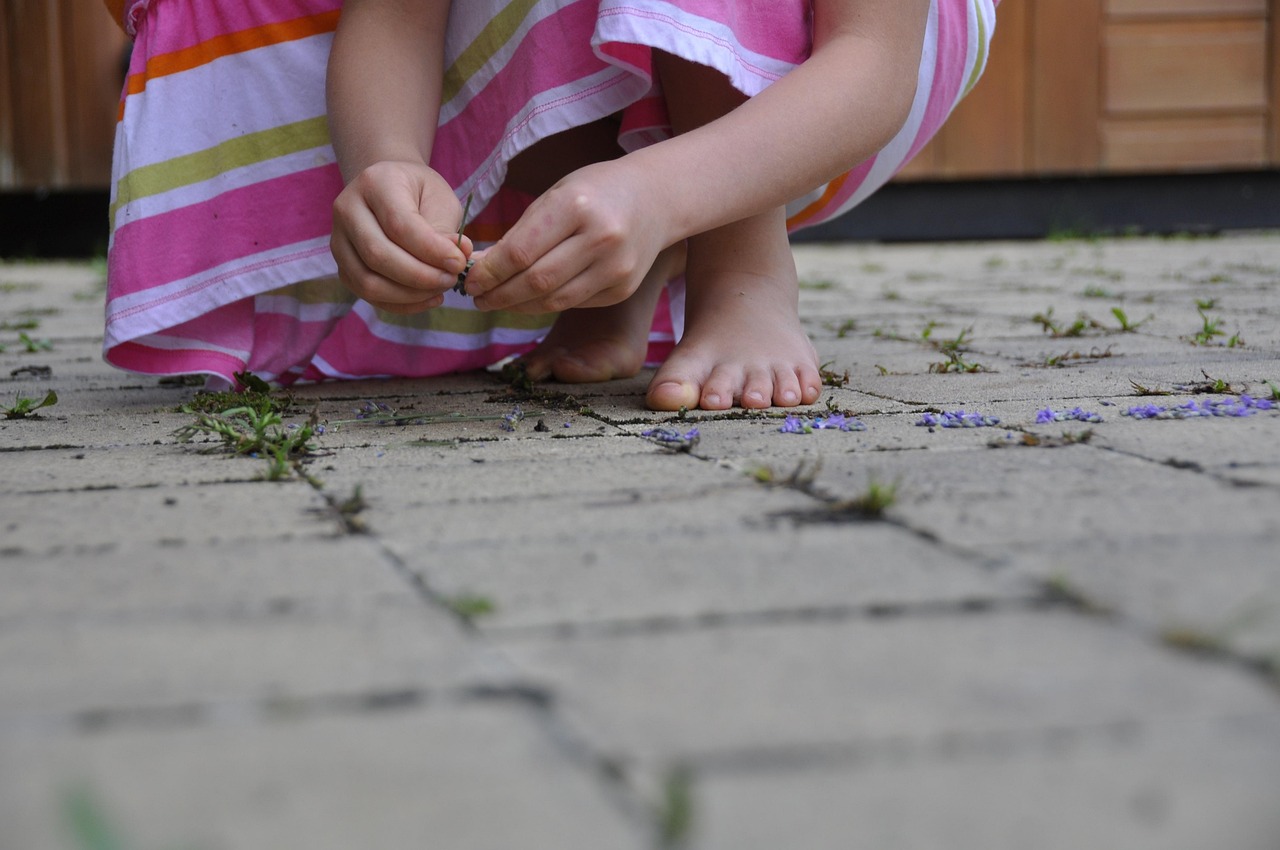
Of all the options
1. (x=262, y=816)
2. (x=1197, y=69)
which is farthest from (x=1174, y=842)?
(x=1197, y=69)

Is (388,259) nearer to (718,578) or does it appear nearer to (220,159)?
(220,159)

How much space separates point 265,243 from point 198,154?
0.16 meters

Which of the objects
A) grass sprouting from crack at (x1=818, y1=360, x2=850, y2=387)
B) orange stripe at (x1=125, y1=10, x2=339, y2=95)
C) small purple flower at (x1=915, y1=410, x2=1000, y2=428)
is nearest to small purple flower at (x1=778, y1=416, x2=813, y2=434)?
small purple flower at (x1=915, y1=410, x2=1000, y2=428)

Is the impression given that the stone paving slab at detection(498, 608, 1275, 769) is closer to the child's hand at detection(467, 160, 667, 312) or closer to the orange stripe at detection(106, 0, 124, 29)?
the child's hand at detection(467, 160, 667, 312)

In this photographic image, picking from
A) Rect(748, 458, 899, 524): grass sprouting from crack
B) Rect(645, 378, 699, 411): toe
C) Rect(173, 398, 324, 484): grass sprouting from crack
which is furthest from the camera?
Rect(645, 378, 699, 411): toe

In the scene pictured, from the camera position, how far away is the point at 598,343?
1980mm

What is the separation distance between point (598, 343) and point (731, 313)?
271 millimetres

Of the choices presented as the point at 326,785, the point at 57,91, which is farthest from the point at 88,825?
the point at 57,91

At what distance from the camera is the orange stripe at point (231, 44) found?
6.31 feet

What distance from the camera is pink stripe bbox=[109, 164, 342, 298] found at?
187cm

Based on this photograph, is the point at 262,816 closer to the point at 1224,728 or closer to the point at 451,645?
the point at 451,645

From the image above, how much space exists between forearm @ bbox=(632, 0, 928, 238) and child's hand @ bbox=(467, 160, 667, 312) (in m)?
0.06

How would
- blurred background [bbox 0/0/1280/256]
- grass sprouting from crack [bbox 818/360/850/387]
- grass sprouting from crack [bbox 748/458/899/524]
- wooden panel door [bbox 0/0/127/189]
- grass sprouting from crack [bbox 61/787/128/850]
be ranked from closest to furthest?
grass sprouting from crack [bbox 61/787/128/850] < grass sprouting from crack [bbox 748/458/899/524] < grass sprouting from crack [bbox 818/360/850/387] < wooden panel door [bbox 0/0/127/189] < blurred background [bbox 0/0/1280/256]

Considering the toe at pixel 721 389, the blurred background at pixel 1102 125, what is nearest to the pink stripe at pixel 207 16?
the toe at pixel 721 389
